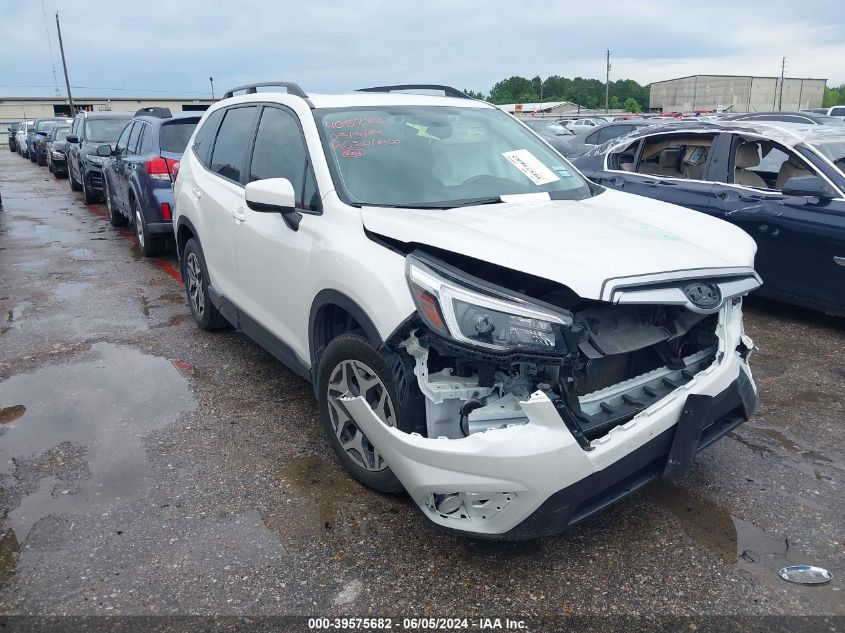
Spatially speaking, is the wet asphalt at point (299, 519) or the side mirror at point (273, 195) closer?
the wet asphalt at point (299, 519)

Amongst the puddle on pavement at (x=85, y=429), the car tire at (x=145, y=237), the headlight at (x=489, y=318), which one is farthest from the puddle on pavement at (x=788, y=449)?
the car tire at (x=145, y=237)

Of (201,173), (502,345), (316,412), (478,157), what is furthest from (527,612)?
(201,173)

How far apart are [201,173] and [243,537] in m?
3.09

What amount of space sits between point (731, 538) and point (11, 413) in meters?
4.21

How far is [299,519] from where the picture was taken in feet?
10.7

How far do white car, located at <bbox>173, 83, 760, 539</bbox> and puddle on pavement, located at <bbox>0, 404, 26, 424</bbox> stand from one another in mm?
1775

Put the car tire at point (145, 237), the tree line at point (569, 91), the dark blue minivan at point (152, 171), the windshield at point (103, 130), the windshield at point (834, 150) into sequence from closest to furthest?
1. the windshield at point (834, 150)
2. the dark blue minivan at point (152, 171)
3. the car tire at point (145, 237)
4. the windshield at point (103, 130)
5. the tree line at point (569, 91)

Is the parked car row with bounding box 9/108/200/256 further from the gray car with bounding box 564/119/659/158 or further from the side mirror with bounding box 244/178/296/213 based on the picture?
the gray car with bounding box 564/119/659/158

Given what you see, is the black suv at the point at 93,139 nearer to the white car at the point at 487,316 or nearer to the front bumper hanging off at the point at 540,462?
the white car at the point at 487,316

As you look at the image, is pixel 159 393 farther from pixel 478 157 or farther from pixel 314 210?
pixel 478 157

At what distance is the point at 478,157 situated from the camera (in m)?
4.02

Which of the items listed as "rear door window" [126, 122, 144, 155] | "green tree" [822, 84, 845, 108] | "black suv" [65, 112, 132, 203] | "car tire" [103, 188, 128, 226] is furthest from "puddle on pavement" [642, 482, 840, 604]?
"green tree" [822, 84, 845, 108]

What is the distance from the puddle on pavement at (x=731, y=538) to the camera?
2889 millimetres

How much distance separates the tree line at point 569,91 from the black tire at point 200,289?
8820 centimetres
